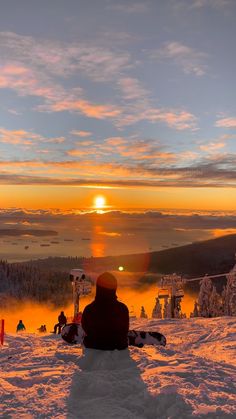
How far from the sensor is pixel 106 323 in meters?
11.1

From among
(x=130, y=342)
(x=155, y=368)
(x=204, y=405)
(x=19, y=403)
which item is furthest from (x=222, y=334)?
(x=19, y=403)

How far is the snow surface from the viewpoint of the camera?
760 cm

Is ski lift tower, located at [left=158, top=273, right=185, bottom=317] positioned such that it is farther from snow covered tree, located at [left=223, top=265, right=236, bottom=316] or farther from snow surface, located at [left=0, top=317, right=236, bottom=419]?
snow covered tree, located at [left=223, top=265, right=236, bottom=316]

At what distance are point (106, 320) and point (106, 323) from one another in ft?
0.27

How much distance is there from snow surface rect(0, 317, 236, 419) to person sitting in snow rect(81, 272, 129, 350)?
0.29 m

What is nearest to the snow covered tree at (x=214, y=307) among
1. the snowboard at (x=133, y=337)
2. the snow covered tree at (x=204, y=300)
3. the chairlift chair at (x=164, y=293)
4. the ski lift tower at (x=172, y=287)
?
the snow covered tree at (x=204, y=300)

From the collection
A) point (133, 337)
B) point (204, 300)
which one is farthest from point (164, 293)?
point (204, 300)

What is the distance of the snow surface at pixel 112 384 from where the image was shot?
7604 mm

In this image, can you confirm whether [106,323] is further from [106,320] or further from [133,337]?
[133,337]

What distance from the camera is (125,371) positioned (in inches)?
382

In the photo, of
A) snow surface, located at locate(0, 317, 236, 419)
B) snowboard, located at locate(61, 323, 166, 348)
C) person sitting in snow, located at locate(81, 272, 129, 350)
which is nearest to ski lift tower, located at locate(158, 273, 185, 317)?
snowboard, located at locate(61, 323, 166, 348)

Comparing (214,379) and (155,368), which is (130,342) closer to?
(155,368)

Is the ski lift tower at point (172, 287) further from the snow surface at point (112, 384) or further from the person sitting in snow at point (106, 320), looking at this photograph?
the person sitting in snow at point (106, 320)

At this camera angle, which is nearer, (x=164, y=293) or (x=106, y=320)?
(x=106, y=320)
